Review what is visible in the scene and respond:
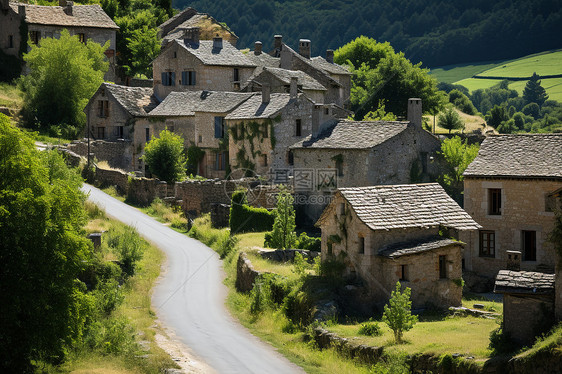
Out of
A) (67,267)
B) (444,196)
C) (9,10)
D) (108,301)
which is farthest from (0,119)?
(9,10)

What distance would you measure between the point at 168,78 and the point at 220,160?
1392 centimetres

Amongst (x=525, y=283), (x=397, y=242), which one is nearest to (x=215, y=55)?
(x=397, y=242)

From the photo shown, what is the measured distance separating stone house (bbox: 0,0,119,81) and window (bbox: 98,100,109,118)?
11743 millimetres

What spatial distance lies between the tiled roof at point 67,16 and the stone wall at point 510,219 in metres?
49.0

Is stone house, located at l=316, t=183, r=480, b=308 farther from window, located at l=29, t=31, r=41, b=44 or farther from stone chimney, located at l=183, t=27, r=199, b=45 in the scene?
window, located at l=29, t=31, r=41, b=44

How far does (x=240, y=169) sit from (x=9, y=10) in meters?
30.5

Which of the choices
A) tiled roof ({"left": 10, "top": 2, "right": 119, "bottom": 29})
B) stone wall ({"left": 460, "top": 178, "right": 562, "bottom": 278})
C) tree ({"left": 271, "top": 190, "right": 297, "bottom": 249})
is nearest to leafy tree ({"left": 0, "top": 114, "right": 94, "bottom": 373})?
tree ({"left": 271, "top": 190, "right": 297, "bottom": 249})

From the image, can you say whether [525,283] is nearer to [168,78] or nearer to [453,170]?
[453,170]

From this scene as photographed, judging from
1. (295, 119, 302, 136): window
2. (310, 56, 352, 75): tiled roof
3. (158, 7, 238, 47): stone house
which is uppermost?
(158, 7, 238, 47): stone house

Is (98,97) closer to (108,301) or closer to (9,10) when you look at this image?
(9,10)

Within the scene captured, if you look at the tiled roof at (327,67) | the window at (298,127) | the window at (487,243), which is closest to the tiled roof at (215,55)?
the tiled roof at (327,67)

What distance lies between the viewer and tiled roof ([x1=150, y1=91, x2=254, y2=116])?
6391cm

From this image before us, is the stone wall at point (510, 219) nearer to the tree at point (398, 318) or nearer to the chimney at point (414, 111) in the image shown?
the chimney at point (414, 111)

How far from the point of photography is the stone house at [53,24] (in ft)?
254
